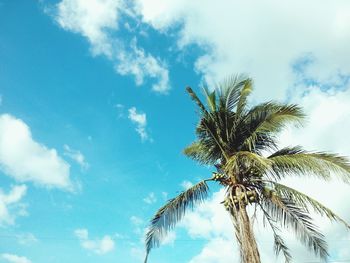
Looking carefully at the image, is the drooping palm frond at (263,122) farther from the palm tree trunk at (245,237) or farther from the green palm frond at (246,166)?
the palm tree trunk at (245,237)

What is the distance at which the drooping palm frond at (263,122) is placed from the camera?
11590 mm

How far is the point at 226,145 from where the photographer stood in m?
12.0

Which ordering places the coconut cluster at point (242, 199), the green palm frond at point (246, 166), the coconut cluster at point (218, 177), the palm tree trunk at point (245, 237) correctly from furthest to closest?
1. the coconut cluster at point (218, 177)
2. the coconut cluster at point (242, 199)
3. the green palm frond at point (246, 166)
4. the palm tree trunk at point (245, 237)

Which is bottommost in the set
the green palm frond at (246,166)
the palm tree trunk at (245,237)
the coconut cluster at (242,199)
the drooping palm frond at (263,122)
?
the palm tree trunk at (245,237)

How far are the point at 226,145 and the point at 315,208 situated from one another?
3270 mm

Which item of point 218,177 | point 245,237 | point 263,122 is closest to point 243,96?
point 263,122

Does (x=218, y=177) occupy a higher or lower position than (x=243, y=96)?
lower

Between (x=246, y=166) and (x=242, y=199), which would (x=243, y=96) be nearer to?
(x=246, y=166)

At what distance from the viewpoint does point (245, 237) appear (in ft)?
33.6

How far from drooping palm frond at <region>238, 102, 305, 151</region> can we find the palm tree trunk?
81.0 inches

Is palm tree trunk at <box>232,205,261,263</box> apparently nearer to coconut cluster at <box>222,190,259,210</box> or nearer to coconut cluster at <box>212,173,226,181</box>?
coconut cluster at <box>222,190,259,210</box>

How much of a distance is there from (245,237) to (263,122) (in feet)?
12.1

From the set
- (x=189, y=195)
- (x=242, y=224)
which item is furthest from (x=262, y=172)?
(x=189, y=195)

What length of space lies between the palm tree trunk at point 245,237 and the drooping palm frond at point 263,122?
2059mm
